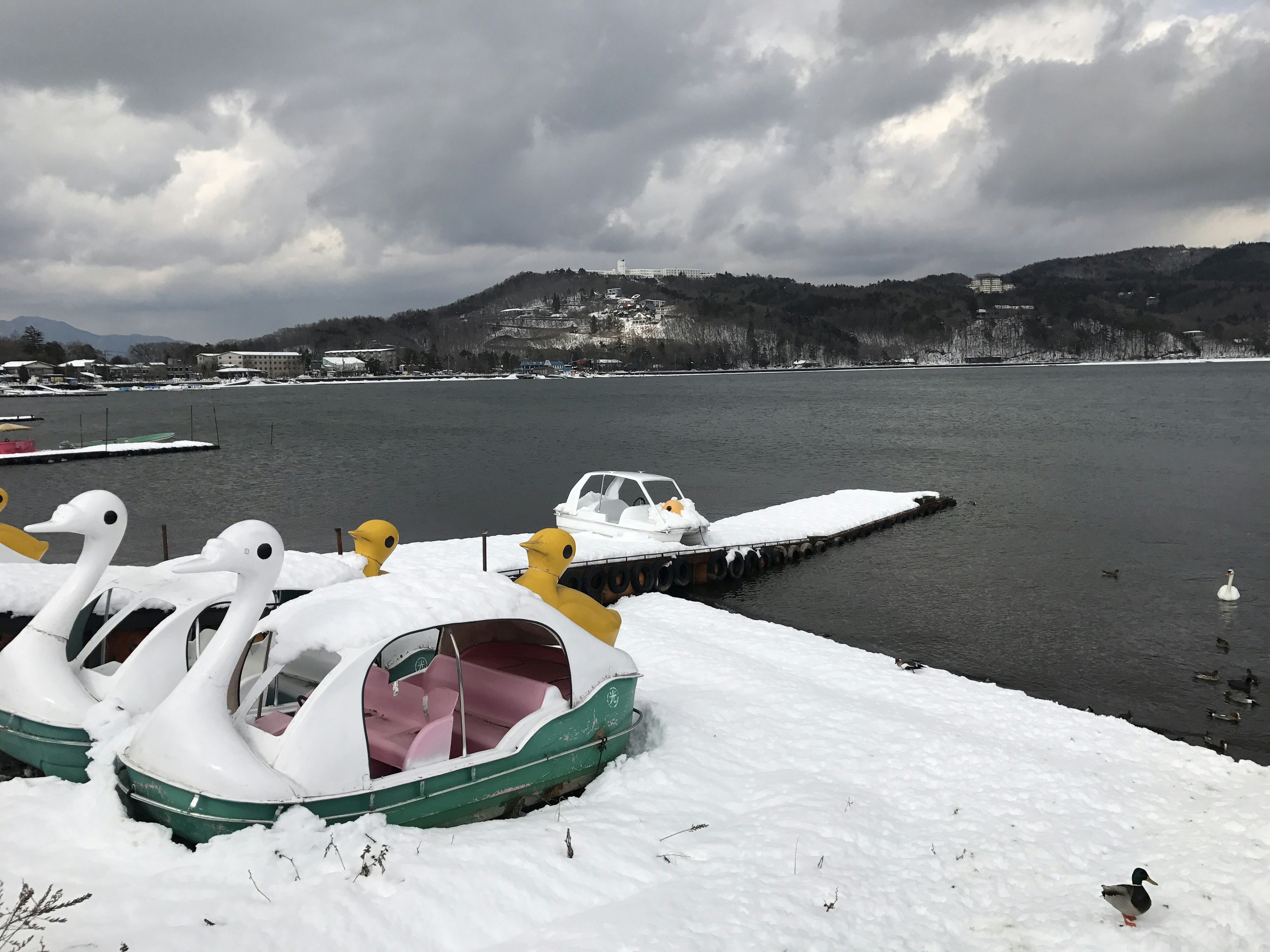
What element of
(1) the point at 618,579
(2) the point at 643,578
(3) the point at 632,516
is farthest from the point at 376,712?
(3) the point at 632,516

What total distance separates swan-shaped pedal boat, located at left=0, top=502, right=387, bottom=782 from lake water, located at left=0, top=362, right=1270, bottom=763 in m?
9.80

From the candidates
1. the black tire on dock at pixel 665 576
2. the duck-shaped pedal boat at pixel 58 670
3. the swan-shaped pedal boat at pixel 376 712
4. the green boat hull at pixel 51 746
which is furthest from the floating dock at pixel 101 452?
the swan-shaped pedal boat at pixel 376 712

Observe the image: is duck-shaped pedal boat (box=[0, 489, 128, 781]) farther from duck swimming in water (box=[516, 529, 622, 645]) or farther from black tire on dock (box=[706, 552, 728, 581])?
black tire on dock (box=[706, 552, 728, 581])

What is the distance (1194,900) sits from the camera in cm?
677

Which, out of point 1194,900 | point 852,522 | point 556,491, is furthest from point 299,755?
point 556,491

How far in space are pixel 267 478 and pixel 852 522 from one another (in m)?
35.4

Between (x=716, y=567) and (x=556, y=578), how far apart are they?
48.3 feet

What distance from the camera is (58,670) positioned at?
24.7 feet

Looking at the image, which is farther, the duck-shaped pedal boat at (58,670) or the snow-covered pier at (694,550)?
the snow-covered pier at (694,550)

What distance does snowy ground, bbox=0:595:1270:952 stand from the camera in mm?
5543

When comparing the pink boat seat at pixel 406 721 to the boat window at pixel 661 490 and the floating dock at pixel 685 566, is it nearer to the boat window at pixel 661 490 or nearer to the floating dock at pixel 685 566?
the floating dock at pixel 685 566

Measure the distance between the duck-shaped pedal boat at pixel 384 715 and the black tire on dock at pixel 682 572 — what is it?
13076 millimetres

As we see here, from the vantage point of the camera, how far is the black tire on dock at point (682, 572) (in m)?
22.2

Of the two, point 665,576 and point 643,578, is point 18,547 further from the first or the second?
point 665,576
